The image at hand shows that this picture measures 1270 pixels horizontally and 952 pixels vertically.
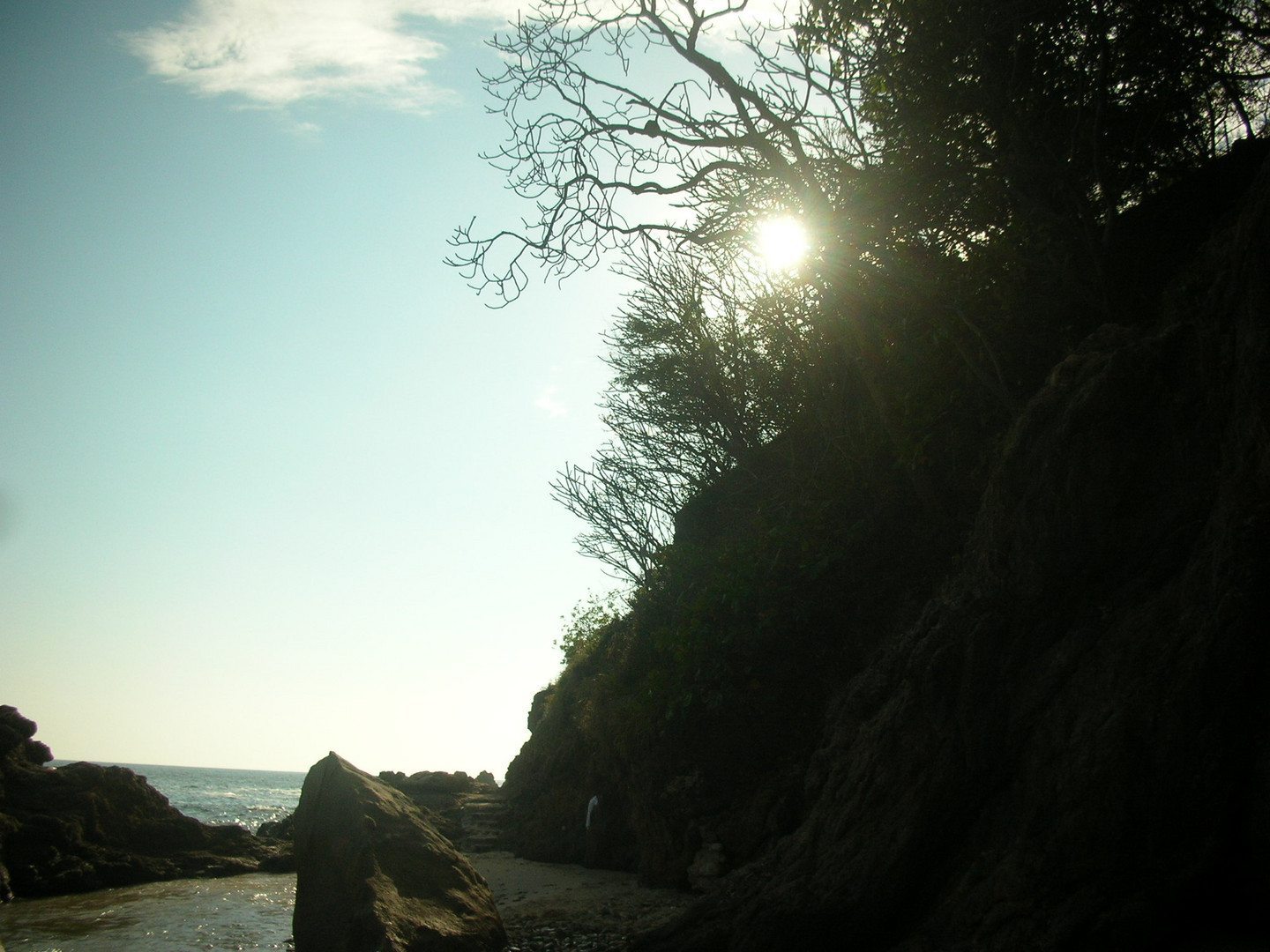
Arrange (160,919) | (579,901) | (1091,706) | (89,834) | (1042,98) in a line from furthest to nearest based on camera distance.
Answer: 1. (89,834)
2. (160,919)
3. (579,901)
4. (1042,98)
5. (1091,706)

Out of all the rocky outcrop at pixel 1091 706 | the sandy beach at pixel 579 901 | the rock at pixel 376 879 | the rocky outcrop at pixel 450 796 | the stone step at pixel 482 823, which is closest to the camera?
the rocky outcrop at pixel 1091 706

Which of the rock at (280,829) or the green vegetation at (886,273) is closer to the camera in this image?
the green vegetation at (886,273)

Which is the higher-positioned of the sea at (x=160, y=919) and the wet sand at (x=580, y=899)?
the sea at (x=160, y=919)

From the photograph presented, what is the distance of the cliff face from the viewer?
416 centimetres

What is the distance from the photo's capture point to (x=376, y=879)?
6.72 meters

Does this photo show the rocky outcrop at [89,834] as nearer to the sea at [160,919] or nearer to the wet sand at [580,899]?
the sea at [160,919]

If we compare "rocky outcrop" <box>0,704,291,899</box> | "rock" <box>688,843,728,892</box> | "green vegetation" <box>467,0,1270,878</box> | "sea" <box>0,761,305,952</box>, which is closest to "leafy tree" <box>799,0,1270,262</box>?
"green vegetation" <box>467,0,1270,878</box>

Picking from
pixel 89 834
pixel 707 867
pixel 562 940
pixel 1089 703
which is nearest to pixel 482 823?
pixel 89 834

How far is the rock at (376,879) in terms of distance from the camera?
6453 millimetres

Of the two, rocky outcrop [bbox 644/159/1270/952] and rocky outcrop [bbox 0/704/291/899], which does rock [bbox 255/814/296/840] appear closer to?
rocky outcrop [bbox 0/704/291/899]

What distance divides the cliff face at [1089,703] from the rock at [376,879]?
213 cm

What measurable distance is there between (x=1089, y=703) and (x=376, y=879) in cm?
591

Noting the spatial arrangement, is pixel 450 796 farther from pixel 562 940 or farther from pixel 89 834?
pixel 562 940

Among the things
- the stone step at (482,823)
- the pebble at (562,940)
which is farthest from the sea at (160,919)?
the stone step at (482,823)
